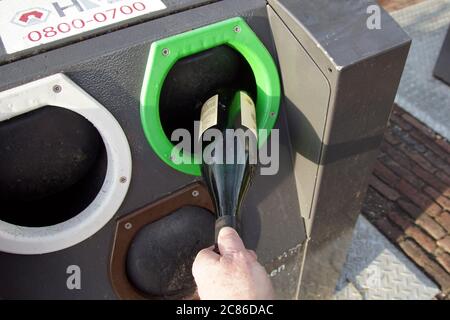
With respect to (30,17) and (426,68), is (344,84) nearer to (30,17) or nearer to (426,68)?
(30,17)

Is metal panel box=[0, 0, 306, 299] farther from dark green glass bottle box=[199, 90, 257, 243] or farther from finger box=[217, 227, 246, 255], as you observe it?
finger box=[217, 227, 246, 255]

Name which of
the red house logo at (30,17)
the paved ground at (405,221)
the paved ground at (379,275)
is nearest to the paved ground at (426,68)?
the paved ground at (405,221)

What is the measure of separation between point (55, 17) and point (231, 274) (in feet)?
2.03

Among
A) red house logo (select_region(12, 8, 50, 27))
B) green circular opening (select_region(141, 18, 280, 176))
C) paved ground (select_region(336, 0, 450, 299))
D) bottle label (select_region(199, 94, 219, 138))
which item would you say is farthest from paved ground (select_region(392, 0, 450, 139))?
red house logo (select_region(12, 8, 50, 27))

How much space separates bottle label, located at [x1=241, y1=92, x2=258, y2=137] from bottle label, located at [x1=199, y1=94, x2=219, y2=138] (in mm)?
57

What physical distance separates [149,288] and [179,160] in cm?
35

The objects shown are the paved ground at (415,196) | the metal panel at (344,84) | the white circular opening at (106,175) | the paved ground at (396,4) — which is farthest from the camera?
the paved ground at (396,4)

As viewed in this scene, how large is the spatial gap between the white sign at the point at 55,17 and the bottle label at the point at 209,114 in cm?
22

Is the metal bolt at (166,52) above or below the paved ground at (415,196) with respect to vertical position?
above

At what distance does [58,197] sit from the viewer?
1.07 m

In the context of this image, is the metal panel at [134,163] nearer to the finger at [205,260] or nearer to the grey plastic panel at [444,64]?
the finger at [205,260]

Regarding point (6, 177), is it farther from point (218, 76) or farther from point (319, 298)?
point (319, 298)

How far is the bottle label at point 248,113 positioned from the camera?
995 millimetres

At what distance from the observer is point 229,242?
78 centimetres
